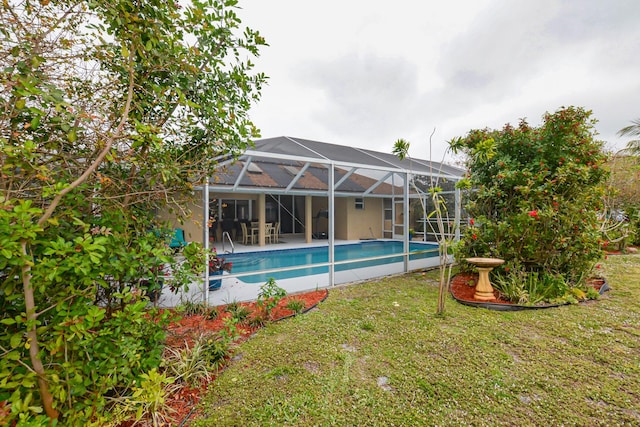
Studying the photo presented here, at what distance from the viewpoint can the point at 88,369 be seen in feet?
6.55

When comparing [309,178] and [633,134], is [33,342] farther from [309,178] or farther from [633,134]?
[633,134]

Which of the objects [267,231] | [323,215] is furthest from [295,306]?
[323,215]

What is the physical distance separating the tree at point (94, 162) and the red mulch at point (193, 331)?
0.48 metres

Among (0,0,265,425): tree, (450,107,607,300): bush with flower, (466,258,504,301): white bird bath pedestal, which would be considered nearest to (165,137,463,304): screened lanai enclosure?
(450,107,607,300): bush with flower

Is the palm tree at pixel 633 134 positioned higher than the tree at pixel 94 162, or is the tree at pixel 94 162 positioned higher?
the palm tree at pixel 633 134

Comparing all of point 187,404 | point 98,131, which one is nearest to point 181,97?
point 98,131

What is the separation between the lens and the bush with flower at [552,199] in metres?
5.53

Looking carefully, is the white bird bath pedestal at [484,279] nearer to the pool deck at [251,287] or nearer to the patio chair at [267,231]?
the pool deck at [251,287]

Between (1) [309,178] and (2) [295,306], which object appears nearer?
(2) [295,306]

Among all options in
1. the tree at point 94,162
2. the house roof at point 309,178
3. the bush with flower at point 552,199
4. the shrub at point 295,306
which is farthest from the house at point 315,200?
the tree at point 94,162

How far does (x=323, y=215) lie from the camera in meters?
18.1

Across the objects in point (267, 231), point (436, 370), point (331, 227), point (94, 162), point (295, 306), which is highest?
point (94, 162)

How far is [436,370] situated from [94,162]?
3.65 meters

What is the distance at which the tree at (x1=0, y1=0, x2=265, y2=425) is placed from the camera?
173 cm
